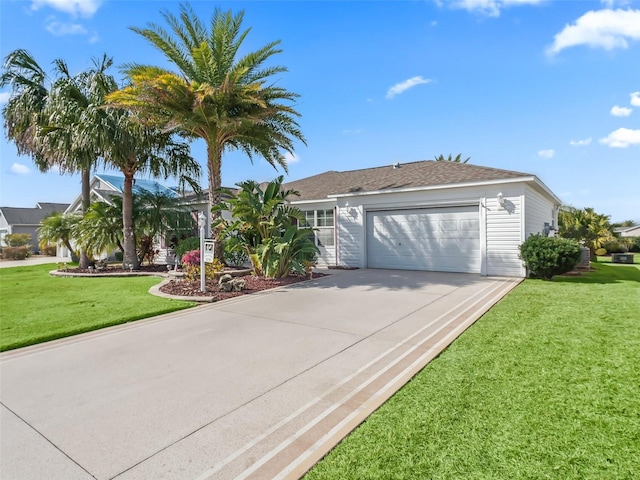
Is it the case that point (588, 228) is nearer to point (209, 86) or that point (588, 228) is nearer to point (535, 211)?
point (535, 211)

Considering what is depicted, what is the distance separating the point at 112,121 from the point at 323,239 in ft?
31.2

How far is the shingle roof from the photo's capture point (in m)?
11.7

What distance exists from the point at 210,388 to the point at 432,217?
1075 centimetres

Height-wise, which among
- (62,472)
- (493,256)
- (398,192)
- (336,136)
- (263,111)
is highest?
(336,136)

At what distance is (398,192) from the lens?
12938 mm

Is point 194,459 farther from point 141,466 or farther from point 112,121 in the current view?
point 112,121

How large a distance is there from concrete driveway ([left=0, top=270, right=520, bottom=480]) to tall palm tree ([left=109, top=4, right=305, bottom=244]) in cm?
666

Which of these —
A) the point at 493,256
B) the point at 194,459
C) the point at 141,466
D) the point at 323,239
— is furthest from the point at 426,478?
the point at 323,239

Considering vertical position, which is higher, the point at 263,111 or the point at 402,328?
the point at 263,111

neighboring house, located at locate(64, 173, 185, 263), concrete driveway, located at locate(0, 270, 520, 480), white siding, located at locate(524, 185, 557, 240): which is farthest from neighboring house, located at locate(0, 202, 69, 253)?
white siding, located at locate(524, 185, 557, 240)

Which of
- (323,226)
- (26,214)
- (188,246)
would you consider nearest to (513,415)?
(188,246)

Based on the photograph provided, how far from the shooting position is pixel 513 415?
2887mm

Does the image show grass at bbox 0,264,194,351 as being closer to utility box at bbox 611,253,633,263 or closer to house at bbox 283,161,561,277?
house at bbox 283,161,561,277

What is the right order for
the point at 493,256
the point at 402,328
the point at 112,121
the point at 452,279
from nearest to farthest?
1. the point at 402,328
2. the point at 452,279
3. the point at 493,256
4. the point at 112,121
